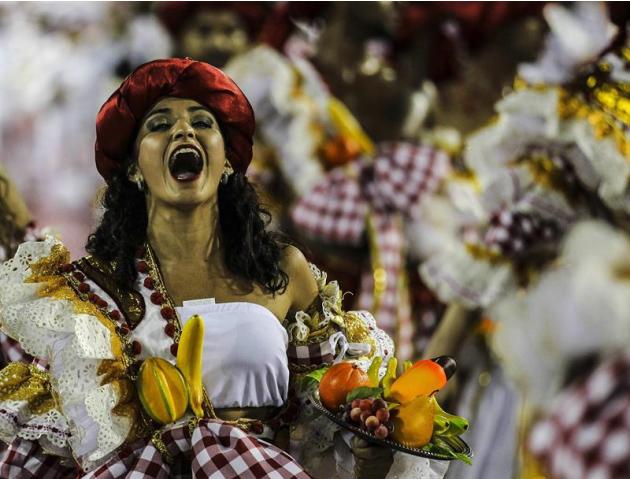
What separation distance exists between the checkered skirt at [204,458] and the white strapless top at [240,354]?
0.30 ft

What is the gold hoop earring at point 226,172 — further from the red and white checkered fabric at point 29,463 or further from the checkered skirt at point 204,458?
the red and white checkered fabric at point 29,463

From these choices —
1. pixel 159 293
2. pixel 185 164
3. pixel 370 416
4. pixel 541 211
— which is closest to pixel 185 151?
pixel 185 164

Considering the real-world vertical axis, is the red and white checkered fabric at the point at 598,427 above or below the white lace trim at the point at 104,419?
above


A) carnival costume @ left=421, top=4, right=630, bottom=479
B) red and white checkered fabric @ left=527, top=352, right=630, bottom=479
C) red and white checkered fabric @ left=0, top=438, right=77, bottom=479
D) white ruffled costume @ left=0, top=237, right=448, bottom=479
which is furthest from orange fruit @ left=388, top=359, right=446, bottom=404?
carnival costume @ left=421, top=4, right=630, bottom=479

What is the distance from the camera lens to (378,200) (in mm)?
5070

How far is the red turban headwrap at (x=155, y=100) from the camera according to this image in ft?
7.62

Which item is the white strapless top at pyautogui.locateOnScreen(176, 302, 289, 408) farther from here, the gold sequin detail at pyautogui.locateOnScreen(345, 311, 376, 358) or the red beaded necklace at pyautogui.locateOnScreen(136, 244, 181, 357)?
the gold sequin detail at pyautogui.locateOnScreen(345, 311, 376, 358)

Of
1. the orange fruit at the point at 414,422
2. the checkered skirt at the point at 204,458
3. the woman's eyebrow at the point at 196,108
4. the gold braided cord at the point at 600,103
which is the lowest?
the checkered skirt at the point at 204,458

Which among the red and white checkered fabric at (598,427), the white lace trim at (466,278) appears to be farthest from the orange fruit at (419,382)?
the white lace trim at (466,278)

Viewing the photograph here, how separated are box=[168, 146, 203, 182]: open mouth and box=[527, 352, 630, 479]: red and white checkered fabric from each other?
830mm

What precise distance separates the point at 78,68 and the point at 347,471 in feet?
15.4

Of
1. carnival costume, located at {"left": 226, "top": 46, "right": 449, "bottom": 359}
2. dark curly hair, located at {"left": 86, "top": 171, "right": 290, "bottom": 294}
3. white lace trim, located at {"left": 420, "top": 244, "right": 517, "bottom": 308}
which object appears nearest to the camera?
dark curly hair, located at {"left": 86, "top": 171, "right": 290, "bottom": 294}

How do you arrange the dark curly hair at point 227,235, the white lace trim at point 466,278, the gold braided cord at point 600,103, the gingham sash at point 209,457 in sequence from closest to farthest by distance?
the gingham sash at point 209,457
the dark curly hair at point 227,235
the gold braided cord at point 600,103
the white lace trim at point 466,278

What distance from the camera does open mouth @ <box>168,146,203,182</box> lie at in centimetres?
227
